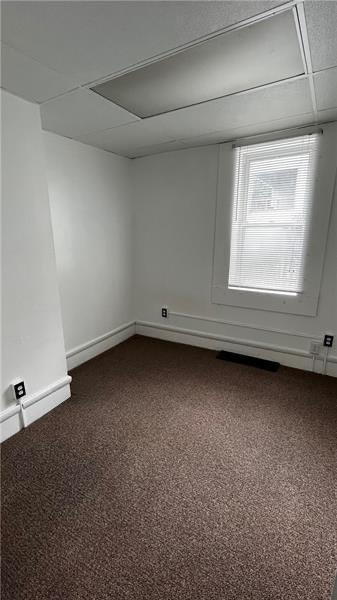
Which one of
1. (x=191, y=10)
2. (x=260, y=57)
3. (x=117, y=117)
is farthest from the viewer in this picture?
(x=117, y=117)

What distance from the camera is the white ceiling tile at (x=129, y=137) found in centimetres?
230

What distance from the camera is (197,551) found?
121cm

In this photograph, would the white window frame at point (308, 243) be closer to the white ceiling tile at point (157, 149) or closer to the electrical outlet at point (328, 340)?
the electrical outlet at point (328, 340)

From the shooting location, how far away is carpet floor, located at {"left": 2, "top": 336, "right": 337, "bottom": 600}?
112 centimetres

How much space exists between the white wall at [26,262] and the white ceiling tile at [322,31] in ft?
5.36

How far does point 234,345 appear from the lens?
312 cm

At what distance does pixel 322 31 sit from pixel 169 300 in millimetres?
2608

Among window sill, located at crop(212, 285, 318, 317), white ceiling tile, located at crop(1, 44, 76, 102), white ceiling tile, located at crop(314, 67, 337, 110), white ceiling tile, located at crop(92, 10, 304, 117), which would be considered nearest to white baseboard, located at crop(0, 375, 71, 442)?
window sill, located at crop(212, 285, 318, 317)

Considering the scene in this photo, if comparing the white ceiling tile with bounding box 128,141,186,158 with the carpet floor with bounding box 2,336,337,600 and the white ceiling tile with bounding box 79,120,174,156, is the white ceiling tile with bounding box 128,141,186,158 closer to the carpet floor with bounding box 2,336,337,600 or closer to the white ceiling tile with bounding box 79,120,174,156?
the white ceiling tile with bounding box 79,120,174,156

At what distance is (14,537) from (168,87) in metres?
2.53

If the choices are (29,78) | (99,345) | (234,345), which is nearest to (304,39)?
(29,78)

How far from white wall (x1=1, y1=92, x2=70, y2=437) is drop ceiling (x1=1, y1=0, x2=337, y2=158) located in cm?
23

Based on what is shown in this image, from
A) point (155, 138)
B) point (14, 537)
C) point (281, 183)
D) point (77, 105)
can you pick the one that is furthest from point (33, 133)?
point (14, 537)

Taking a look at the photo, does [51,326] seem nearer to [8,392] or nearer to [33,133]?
[8,392]
